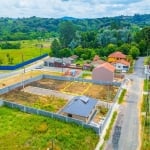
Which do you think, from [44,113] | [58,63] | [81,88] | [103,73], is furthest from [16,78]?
[44,113]

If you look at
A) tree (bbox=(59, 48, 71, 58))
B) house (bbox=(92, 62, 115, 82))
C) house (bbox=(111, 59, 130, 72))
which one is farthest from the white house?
tree (bbox=(59, 48, 71, 58))

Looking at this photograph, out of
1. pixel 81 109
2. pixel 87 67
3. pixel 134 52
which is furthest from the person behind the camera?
pixel 134 52

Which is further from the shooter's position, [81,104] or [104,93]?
[104,93]

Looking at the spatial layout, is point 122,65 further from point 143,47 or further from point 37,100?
point 37,100

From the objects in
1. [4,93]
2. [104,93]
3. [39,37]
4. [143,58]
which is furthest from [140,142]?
[39,37]

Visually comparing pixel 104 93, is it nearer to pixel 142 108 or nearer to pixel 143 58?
pixel 142 108
